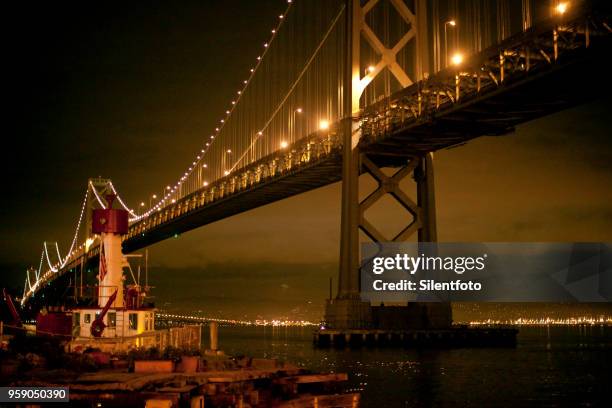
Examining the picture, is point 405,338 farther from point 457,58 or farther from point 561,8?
point 561,8

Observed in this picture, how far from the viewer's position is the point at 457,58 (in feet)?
135

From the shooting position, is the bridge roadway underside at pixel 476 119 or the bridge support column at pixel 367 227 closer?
the bridge roadway underside at pixel 476 119

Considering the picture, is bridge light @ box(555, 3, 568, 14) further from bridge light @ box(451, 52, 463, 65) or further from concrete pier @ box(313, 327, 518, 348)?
concrete pier @ box(313, 327, 518, 348)

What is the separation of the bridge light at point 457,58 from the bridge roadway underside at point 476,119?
2216 millimetres

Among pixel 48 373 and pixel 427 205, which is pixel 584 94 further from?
pixel 48 373

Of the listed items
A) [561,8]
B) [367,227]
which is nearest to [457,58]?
[561,8]

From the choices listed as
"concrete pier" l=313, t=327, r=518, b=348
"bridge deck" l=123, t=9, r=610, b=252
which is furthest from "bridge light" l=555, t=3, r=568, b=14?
"concrete pier" l=313, t=327, r=518, b=348

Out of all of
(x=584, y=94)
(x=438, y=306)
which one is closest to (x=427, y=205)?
(x=438, y=306)

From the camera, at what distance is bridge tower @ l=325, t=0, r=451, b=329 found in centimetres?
4497

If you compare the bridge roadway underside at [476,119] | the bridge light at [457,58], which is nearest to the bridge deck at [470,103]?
the bridge roadway underside at [476,119]

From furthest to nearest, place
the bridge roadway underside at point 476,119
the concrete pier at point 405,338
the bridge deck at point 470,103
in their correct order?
the concrete pier at point 405,338
the bridge roadway underside at point 476,119
the bridge deck at point 470,103

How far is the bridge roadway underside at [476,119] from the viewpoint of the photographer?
33.9 metres

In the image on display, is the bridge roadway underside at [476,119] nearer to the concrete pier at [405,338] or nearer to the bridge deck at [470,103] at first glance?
the bridge deck at [470,103]

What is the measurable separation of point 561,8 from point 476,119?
7.79 metres
